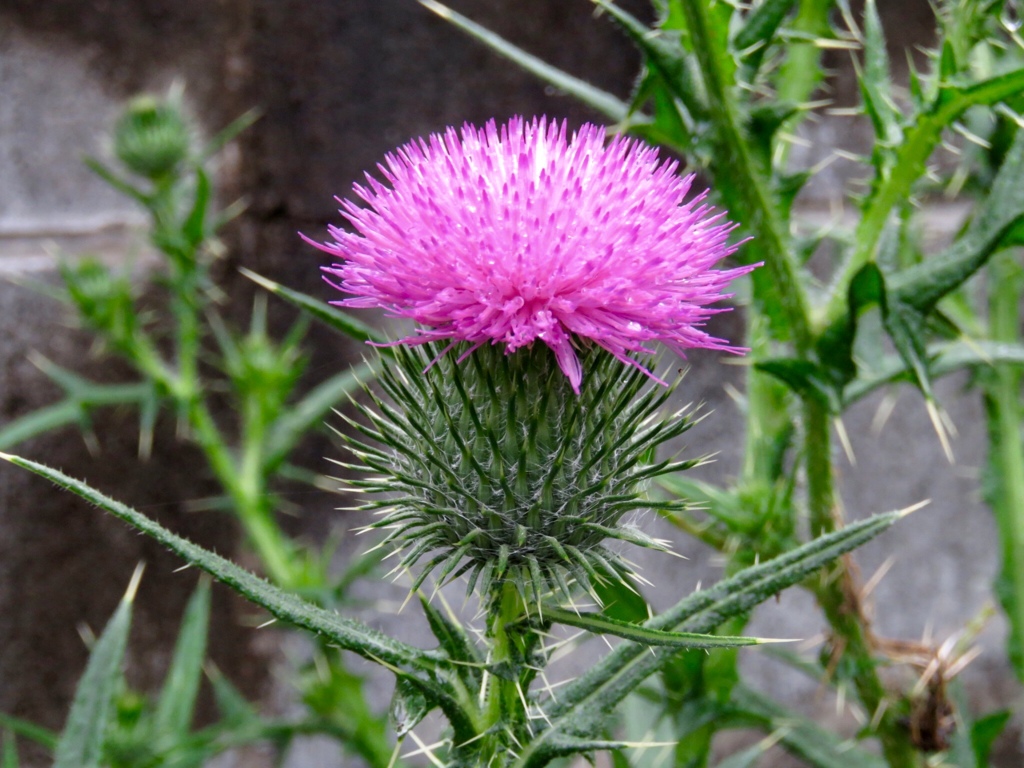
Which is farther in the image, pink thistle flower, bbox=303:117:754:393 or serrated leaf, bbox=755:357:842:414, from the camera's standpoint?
serrated leaf, bbox=755:357:842:414

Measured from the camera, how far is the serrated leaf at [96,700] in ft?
4.56

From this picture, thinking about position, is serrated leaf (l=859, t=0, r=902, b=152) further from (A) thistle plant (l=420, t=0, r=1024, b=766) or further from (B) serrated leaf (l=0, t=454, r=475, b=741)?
(B) serrated leaf (l=0, t=454, r=475, b=741)

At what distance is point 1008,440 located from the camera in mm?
2107

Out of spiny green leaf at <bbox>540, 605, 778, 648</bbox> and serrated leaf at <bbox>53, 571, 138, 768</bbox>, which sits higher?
spiny green leaf at <bbox>540, 605, 778, 648</bbox>

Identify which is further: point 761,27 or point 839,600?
point 839,600

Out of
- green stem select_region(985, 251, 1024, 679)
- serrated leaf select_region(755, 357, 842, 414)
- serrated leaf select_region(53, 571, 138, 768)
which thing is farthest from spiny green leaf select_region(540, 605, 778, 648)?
green stem select_region(985, 251, 1024, 679)

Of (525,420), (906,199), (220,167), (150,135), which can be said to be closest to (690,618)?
(525,420)

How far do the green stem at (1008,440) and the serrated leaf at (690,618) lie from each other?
119 centimetres

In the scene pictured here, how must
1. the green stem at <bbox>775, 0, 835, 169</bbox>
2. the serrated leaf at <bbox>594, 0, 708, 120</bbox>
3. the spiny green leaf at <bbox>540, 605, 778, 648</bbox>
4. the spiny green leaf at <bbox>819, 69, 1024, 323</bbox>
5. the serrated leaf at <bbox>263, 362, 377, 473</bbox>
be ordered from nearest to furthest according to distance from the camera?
the spiny green leaf at <bbox>540, 605, 778, 648</bbox>, the spiny green leaf at <bbox>819, 69, 1024, 323</bbox>, the serrated leaf at <bbox>594, 0, 708, 120</bbox>, the green stem at <bbox>775, 0, 835, 169</bbox>, the serrated leaf at <bbox>263, 362, 377, 473</bbox>

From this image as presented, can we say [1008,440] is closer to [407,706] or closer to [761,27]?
[761,27]

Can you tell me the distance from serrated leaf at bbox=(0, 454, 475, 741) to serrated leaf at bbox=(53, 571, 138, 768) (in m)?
0.51

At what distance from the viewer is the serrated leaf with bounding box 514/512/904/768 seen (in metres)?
1.08

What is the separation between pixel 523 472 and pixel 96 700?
33.6 inches

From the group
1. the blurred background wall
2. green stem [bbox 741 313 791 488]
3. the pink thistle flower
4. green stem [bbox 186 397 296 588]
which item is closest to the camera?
the pink thistle flower
